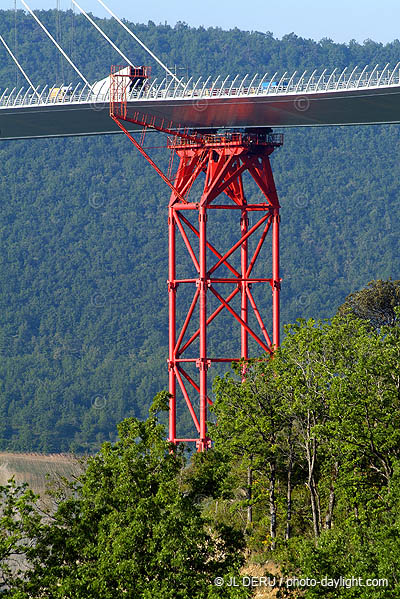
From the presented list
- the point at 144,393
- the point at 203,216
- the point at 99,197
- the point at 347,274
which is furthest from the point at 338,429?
the point at 99,197

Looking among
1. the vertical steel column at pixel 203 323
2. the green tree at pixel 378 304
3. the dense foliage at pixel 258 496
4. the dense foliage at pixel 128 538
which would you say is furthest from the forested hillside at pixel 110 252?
the dense foliage at pixel 128 538

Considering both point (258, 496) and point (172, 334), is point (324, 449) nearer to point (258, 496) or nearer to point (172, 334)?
point (258, 496)

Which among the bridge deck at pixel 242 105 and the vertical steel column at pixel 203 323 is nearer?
the bridge deck at pixel 242 105

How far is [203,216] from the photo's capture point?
120ft

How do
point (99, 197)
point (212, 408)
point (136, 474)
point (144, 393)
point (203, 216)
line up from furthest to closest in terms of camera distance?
point (99, 197)
point (144, 393)
point (203, 216)
point (212, 408)
point (136, 474)

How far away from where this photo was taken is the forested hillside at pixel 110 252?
8150 cm

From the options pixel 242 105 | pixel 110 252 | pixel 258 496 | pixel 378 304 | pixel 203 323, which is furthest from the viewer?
pixel 110 252

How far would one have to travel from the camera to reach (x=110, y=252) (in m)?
91.1

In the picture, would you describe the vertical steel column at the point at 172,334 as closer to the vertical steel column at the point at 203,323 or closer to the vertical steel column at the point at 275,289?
the vertical steel column at the point at 203,323

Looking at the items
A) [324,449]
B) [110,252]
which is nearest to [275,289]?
[324,449]

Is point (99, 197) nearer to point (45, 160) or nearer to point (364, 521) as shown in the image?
point (45, 160)

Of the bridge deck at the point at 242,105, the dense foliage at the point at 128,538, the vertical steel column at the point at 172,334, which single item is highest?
the bridge deck at the point at 242,105

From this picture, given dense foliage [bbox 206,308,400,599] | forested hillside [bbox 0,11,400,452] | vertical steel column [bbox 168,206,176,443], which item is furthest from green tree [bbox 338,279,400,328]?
forested hillside [bbox 0,11,400,452]

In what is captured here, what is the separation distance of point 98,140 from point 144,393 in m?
26.0
